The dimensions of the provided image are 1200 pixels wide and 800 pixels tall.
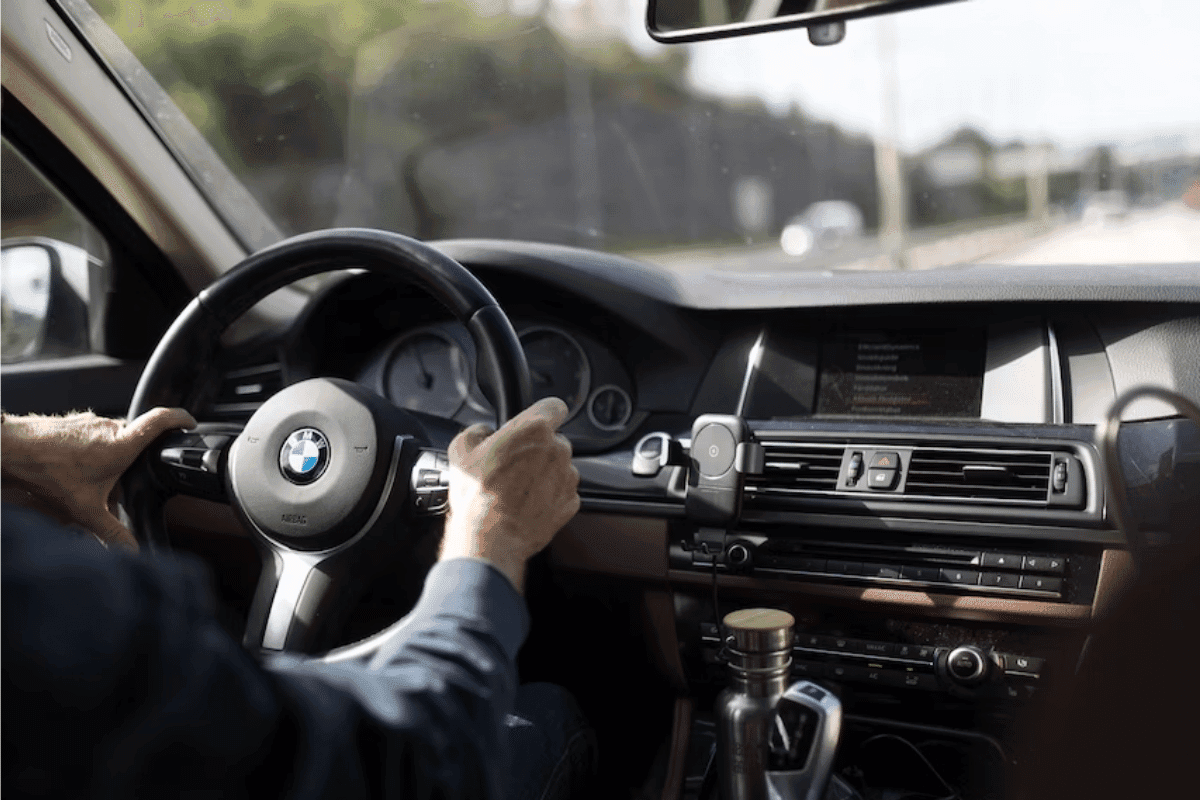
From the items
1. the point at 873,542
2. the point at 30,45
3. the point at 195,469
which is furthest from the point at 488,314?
the point at 30,45

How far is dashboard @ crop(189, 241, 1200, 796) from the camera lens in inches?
89.0

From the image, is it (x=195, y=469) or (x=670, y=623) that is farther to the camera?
(x=670, y=623)

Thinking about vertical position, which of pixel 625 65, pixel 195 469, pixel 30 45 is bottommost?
pixel 195 469

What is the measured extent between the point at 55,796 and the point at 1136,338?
2168mm

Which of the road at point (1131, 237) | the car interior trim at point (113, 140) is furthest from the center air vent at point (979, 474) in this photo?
the road at point (1131, 237)

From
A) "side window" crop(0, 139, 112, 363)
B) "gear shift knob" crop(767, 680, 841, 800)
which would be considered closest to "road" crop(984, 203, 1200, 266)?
"side window" crop(0, 139, 112, 363)

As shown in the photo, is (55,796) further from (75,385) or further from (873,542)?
(75,385)

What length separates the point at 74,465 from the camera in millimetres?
1977

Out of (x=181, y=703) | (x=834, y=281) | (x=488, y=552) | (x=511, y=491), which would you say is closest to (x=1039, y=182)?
(x=834, y=281)

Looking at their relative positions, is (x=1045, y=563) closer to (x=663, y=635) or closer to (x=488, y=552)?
(x=663, y=635)

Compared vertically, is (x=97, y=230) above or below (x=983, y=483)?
above

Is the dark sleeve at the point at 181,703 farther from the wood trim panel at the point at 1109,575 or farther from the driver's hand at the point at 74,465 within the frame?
the wood trim panel at the point at 1109,575

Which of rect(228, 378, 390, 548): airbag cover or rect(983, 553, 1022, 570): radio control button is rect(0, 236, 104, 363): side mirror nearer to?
rect(228, 378, 390, 548): airbag cover

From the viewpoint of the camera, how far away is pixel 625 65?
23.9 meters
